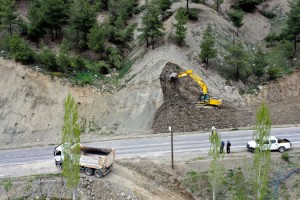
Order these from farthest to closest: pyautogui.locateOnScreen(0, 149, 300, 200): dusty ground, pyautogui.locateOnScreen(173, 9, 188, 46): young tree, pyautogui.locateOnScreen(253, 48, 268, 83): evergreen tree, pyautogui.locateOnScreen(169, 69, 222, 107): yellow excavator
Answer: pyautogui.locateOnScreen(173, 9, 188, 46): young tree → pyautogui.locateOnScreen(253, 48, 268, 83): evergreen tree → pyautogui.locateOnScreen(169, 69, 222, 107): yellow excavator → pyautogui.locateOnScreen(0, 149, 300, 200): dusty ground

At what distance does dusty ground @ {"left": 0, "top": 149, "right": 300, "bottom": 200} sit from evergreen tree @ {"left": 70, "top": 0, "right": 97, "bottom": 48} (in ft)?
81.8

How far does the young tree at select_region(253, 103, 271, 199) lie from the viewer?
29672mm

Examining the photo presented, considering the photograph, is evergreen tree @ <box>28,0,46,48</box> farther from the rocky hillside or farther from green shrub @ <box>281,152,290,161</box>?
green shrub @ <box>281,152,290,161</box>

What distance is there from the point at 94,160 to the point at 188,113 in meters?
16.5

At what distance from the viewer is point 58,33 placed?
213 ft

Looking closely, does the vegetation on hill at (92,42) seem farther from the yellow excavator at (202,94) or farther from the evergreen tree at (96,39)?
the yellow excavator at (202,94)

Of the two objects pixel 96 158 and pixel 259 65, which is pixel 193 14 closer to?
pixel 259 65

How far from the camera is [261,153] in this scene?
3066 centimetres

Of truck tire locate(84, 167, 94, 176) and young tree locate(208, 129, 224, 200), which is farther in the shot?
truck tire locate(84, 167, 94, 176)

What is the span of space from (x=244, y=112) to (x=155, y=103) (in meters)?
11.6

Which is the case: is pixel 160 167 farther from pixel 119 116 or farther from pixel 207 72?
pixel 207 72

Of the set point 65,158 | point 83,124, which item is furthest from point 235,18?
point 65,158

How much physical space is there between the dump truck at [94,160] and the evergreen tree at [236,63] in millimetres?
26326

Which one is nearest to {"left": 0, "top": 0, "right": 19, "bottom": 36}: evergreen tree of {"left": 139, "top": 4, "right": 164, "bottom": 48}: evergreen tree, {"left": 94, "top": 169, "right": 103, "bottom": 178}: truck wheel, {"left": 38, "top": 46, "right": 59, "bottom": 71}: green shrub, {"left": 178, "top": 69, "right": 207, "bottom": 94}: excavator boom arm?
{"left": 38, "top": 46, "right": 59, "bottom": 71}: green shrub
